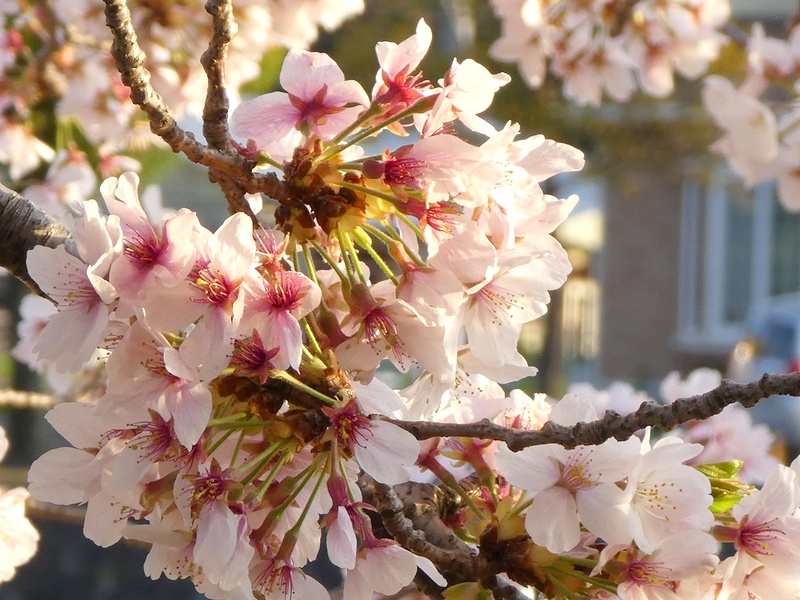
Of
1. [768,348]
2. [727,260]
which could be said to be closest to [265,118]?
[768,348]

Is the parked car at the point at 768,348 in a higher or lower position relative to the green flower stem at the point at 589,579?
lower

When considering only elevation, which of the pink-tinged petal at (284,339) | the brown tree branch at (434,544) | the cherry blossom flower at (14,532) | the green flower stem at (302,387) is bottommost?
the cherry blossom flower at (14,532)

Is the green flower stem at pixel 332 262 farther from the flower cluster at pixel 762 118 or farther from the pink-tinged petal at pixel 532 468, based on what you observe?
the flower cluster at pixel 762 118

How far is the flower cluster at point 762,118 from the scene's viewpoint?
5.93ft

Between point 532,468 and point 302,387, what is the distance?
0.22 metres

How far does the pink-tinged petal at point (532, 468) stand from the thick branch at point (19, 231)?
447 mm

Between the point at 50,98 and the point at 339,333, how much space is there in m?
1.69

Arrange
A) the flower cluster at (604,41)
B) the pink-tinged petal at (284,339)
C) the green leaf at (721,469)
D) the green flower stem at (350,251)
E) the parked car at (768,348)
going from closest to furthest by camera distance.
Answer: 1. the pink-tinged petal at (284,339)
2. the green flower stem at (350,251)
3. the green leaf at (721,469)
4. the flower cluster at (604,41)
5. the parked car at (768,348)

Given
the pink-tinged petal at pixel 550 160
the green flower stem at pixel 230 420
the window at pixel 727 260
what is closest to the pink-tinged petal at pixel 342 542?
the green flower stem at pixel 230 420

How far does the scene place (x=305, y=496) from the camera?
2.70ft

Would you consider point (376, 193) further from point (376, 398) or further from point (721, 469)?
point (721, 469)

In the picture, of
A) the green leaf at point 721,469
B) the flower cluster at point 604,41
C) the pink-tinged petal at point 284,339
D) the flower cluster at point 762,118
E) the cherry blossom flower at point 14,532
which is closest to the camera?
the pink-tinged petal at point 284,339

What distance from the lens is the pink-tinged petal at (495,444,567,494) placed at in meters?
0.83

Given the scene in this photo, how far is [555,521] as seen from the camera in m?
0.82
